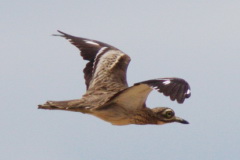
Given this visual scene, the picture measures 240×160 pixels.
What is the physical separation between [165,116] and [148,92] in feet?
5.27

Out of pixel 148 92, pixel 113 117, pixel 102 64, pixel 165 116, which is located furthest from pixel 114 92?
pixel 102 64

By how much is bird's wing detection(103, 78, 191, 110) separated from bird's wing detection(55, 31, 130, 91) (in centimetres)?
116

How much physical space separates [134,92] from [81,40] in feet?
12.0

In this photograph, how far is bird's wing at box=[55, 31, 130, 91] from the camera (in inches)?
803

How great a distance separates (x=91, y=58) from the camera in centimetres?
2152

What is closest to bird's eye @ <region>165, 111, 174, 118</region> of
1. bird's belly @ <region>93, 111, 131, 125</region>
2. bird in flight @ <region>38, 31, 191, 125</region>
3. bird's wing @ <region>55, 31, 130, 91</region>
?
bird in flight @ <region>38, 31, 191, 125</region>

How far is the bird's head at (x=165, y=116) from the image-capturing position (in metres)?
19.9

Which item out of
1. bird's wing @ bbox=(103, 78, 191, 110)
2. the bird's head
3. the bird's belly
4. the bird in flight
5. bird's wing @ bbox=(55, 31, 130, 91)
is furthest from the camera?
bird's wing @ bbox=(55, 31, 130, 91)

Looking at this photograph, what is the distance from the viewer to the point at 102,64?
2114 centimetres

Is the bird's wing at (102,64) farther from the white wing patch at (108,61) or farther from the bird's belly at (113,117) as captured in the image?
the bird's belly at (113,117)

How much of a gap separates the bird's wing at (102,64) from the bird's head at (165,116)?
0.82m

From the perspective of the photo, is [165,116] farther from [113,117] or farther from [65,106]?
[65,106]

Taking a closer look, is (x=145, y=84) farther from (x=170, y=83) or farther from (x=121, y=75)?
(x=121, y=75)

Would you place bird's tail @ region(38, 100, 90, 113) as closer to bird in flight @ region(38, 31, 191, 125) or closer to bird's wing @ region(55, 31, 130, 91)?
bird in flight @ region(38, 31, 191, 125)
